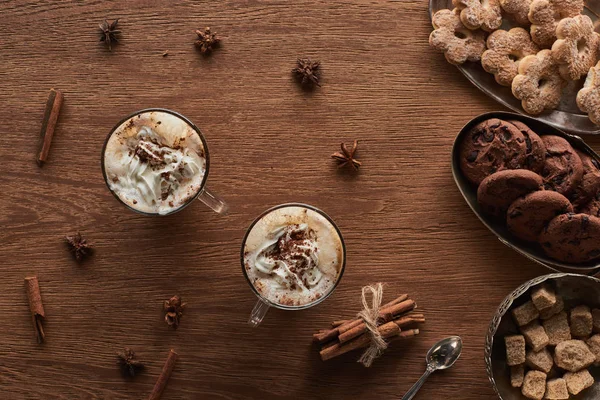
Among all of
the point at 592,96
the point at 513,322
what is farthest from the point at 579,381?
the point at 592,96

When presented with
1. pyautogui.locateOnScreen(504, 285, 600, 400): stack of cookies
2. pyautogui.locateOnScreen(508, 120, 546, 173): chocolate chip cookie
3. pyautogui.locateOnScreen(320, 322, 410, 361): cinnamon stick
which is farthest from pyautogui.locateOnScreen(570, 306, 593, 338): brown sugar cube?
pyautogui.locateOnScreen(320, 322, 410, 361): cinnamon stick

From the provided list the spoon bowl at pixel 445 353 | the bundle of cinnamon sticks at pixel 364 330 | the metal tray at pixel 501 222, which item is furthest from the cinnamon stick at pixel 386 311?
the metal tray at pixel 501 222

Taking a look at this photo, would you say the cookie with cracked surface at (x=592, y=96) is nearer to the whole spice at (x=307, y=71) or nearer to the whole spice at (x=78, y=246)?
the whole spice at (x=307, y=71)

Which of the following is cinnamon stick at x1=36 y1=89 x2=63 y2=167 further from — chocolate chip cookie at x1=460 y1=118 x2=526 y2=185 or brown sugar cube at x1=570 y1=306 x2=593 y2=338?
brown sugar cube at x1=570 y1=306 x2=593 y2=338

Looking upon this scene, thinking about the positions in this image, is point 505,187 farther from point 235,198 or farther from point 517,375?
point 235,198

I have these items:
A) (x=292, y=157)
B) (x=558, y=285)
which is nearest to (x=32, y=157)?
(x=292, y=157)

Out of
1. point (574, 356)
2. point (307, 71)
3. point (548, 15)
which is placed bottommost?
point (574, 356)

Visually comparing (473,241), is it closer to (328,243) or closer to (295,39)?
(328,243)
